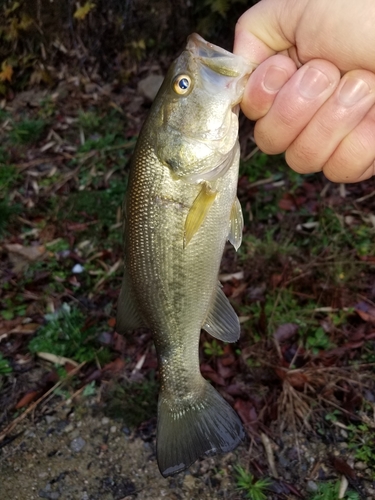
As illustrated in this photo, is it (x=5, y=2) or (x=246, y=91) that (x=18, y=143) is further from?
(x=246, y=91)

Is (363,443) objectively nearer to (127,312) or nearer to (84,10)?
(127,312)

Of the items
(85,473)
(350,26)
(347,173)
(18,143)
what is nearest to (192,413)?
(85,473)

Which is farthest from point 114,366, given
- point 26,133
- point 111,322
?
point 26,133

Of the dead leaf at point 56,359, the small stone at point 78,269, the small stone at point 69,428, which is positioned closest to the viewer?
the small stone at point 69,428

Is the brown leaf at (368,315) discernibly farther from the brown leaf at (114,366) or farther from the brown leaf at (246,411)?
the brown leaf at (114,366)

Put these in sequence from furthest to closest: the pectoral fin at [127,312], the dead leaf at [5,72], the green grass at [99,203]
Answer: the dead leaf at [5,72], the green grass at [99,203], the pectoral fin at [127,312]

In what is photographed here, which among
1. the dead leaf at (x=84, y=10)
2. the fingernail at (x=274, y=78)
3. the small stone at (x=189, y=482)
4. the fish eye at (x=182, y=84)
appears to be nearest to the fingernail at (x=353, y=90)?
the fingernail at (x=274, y=78)
